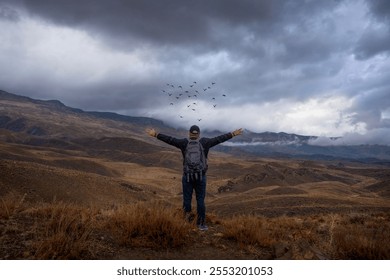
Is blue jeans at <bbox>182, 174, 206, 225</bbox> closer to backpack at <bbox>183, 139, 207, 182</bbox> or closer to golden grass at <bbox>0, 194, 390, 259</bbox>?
backpack at <bbox>183, 139, 207, 182</bbox>

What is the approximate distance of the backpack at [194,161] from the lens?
7.60 meters

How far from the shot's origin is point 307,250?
6039 millimetres

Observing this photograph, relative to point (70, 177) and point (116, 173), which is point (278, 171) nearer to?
point (116, 173)

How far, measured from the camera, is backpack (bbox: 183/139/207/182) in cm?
760

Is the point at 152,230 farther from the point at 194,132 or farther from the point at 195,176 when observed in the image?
the point at 194,132

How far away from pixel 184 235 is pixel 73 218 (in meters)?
2.03

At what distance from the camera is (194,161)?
759 cm

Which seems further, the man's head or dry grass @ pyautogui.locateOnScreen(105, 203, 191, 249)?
the man's head

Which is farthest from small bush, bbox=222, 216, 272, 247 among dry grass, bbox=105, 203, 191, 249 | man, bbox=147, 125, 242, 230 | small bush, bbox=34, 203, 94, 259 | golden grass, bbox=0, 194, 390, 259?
small bush, bbox=34, 203, 94, 259

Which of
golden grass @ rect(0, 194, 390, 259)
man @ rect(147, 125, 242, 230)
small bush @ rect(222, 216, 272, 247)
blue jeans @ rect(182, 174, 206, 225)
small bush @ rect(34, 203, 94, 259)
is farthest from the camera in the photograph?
blue jeans @ rect(182, 174, 206, 225)

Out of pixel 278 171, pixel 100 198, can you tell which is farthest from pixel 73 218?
pixel 278 171

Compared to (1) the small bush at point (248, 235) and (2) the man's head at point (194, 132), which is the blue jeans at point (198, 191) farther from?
(2) the man's head at point (194, 132)

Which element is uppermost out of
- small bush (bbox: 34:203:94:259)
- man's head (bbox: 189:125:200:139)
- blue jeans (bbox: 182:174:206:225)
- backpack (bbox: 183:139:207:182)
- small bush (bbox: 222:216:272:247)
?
man's head (bbox: 189:125:200:139)

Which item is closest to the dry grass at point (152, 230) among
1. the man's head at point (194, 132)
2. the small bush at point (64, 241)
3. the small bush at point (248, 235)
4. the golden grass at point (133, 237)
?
the golden grass at point (133, 237)
